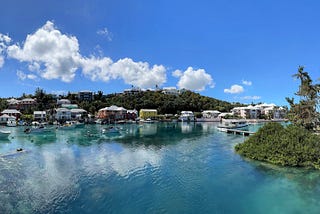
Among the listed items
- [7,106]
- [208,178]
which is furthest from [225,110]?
[208,178]

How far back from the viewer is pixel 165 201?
15586 millimetres

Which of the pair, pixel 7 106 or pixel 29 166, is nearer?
pixel 29 166

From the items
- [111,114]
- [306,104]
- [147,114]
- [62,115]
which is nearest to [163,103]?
[147,114]

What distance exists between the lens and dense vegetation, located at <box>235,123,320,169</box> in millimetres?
23562

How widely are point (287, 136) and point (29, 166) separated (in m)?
28.7

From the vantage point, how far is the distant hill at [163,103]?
120 metres

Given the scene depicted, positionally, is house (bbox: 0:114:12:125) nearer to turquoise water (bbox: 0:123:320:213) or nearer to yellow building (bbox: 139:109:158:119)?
yellow building (bbox: 139:109:158:119)

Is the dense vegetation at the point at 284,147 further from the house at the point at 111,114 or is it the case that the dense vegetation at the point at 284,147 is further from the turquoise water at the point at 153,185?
the house at the point at 111,114

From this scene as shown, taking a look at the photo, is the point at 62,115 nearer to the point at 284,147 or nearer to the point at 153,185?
the point at 153,185

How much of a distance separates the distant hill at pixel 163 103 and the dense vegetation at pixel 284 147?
89610mm

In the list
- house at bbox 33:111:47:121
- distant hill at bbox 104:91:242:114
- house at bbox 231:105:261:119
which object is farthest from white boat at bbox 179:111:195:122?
house at bbox 33:111:47:121

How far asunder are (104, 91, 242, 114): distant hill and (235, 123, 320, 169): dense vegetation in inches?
3528

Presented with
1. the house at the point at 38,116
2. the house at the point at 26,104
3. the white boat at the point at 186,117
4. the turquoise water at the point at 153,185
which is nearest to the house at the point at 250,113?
the white boat at the point at 186,117

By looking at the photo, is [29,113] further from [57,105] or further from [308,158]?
[308,158]
